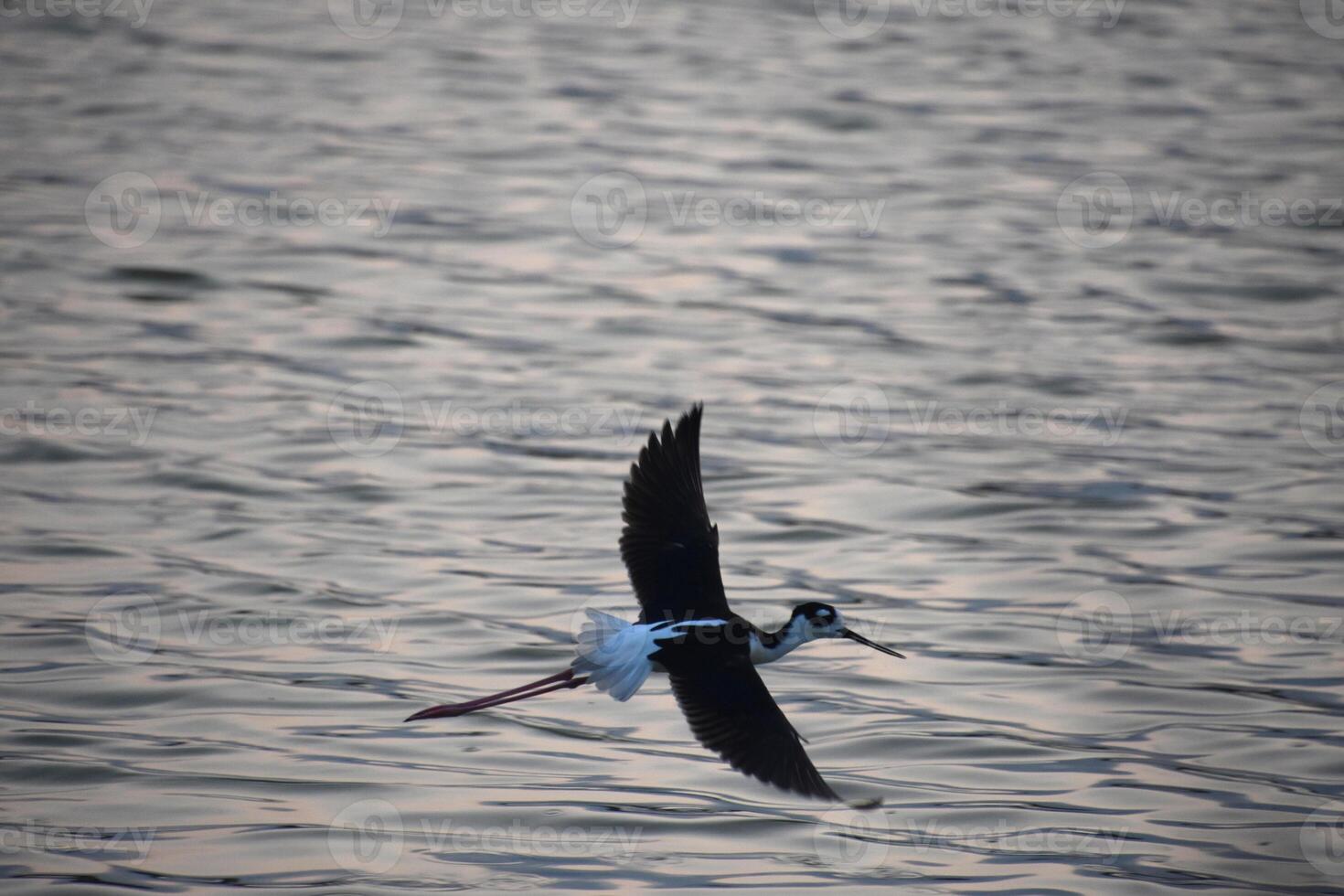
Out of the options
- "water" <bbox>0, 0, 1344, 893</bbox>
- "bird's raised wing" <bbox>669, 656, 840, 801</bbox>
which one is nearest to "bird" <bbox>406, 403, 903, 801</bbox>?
"bird's raised wing" <bbox>669, 656, 840, 801</bbox>

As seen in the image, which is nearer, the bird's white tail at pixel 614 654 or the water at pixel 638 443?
the bird's white tail at pixel 614 654

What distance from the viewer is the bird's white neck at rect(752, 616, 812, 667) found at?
6.84 m

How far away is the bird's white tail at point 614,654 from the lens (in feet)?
21.2

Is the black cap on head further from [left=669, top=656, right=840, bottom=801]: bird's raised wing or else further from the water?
the water

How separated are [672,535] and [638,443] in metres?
4.52

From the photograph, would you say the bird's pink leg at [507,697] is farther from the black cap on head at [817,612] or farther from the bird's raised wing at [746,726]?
the black cap on head at [817,612]

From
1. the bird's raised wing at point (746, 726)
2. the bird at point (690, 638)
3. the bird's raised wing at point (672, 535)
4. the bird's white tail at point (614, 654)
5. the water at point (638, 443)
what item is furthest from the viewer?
the water at point (638, 443)

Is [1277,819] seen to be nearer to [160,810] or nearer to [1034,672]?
[1034,672]

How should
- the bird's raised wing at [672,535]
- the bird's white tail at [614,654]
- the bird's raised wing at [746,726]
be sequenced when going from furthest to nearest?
the bird's raised wing at [672,535], the bird's white tail at [614,654], the bird's raised wing at [746,726]

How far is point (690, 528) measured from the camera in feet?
22.6

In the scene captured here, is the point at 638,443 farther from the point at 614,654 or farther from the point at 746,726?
the point at 746,726

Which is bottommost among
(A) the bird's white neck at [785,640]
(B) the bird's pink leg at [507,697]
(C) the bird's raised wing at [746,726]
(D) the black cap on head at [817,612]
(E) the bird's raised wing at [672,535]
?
(B) the bird's pink leg at [507,697]

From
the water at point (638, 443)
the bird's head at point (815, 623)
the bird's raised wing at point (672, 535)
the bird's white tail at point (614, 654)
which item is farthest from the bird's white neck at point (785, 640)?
the water at point (638, 443)

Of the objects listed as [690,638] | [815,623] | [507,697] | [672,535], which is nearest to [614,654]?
[690,638]
